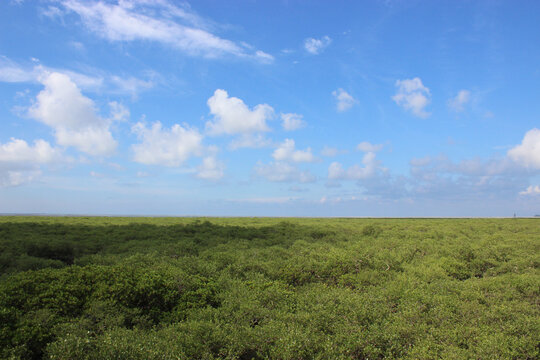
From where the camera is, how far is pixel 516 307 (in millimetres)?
10633

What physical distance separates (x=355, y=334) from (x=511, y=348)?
3.81m

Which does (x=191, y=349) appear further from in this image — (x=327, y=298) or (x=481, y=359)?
(x=481, y=359)

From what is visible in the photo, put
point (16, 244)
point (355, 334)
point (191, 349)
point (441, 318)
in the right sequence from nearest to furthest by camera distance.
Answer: point (191, 349) → point (355, 334) → point (441, 318) → point (16, 244)

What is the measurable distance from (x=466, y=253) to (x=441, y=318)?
39.2 feet

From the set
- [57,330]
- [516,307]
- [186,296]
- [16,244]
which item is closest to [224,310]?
[186,296]

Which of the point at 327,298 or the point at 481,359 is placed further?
the point at 327,298

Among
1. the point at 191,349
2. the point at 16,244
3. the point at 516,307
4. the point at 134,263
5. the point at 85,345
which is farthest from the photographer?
the point at 16,244

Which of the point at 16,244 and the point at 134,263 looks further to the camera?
the point at 16,244

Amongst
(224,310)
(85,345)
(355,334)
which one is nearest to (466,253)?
(355,334)

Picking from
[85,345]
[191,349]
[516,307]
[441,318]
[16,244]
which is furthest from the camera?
[16,244]

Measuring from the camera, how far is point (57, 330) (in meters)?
7.96

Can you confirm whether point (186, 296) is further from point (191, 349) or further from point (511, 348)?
point (511, 348)

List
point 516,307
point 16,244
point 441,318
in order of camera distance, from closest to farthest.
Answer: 1. point 441,318
2. point 516,307
3. point 16,244

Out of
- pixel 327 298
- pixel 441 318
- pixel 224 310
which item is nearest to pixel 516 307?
pixel 441 318
